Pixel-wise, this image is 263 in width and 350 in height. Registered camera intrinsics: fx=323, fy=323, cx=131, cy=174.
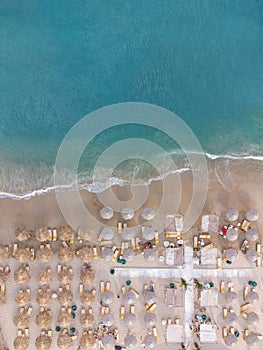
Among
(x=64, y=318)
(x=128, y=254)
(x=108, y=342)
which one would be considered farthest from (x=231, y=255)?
(x=64, y=318)

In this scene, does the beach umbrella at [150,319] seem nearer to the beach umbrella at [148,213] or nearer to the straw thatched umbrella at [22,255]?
the beach umbrella at [148,213]

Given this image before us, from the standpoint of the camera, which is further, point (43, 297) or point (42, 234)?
point (42, 234)

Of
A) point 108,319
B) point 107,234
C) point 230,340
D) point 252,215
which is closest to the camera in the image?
point 230,340

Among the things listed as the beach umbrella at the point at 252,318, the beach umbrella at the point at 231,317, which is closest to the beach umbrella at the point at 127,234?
the beach umbrella at the point at 231,317

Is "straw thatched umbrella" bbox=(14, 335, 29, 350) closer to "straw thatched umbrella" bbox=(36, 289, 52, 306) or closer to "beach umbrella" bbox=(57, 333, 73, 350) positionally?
"beach umbrella" bbox=(57, 333, 73, 350)

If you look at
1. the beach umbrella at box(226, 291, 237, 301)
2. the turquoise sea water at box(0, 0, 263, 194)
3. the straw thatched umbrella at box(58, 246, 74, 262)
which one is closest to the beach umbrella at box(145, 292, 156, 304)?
the beach umbrella at box(226, 291, 237, 301)

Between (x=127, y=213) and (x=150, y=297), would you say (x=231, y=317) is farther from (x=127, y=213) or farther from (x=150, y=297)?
(x=127, y=213)

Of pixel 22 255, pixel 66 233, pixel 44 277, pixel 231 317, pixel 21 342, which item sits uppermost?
pixel 66 233

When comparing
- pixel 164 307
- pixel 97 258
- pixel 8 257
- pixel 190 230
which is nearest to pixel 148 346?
pixel 164 307
